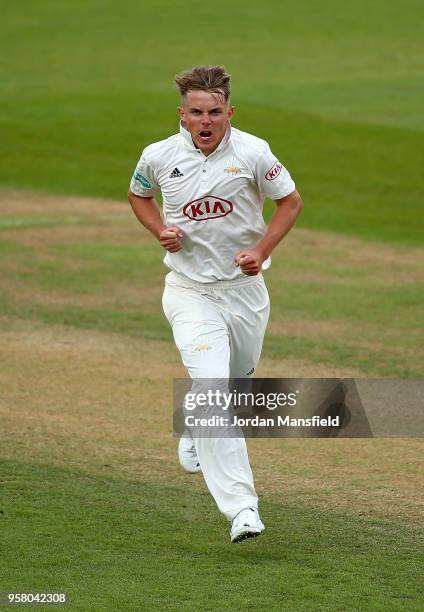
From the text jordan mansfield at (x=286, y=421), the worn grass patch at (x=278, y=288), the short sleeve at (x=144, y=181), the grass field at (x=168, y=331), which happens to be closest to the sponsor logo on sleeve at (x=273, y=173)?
the short sleeve at (x=144, y=181)

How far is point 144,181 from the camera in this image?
24.0 feet

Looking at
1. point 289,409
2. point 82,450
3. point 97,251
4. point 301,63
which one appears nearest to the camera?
point 82,450

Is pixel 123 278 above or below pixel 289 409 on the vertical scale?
above

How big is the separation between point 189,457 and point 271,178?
1.88m

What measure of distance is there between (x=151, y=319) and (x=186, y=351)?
6.00 m

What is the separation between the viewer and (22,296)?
44.7 feet

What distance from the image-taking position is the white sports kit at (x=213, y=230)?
6918 mm

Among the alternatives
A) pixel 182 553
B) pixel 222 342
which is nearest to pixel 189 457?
pixel 222 342

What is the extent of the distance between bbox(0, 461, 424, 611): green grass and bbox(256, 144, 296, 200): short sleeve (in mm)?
1837

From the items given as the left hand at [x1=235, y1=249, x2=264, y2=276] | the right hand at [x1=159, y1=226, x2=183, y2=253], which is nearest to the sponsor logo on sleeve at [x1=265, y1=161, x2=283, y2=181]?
the left hand at [x1=235, y1=249, x2=264, y2=276]

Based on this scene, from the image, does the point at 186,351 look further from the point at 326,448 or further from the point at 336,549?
the point at 326,448

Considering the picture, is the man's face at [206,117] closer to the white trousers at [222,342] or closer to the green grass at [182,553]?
the white trousers at [222,342]

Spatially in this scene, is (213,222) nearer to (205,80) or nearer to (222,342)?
(222,342)

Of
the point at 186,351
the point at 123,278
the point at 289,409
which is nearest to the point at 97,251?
the point at 123,278
